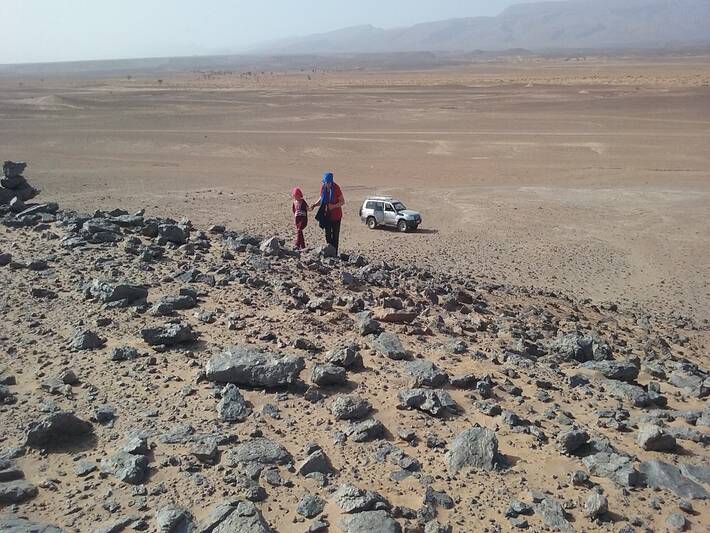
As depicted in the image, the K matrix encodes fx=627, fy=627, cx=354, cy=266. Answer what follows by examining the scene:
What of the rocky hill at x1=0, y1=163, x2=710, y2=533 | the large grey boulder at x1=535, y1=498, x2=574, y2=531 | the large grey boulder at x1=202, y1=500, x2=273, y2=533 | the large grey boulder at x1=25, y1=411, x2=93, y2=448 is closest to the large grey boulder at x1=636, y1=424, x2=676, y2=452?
the rocky hill at x1=0, y1=163, x2=710, y2=533

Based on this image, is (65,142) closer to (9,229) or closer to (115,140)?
Answer: (115,140)

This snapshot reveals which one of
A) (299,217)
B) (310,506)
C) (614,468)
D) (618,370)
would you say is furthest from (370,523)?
(299,217)

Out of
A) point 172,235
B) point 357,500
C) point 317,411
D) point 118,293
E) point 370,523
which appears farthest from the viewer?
point 172,235

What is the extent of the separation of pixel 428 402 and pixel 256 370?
5.97 feet

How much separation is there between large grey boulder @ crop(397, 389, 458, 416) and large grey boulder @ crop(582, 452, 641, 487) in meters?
1.36

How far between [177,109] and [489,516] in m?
58.5

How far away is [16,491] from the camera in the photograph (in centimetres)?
496

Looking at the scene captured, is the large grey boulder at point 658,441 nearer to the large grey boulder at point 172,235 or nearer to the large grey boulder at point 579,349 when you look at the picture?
the large grey boulder at point 579,349

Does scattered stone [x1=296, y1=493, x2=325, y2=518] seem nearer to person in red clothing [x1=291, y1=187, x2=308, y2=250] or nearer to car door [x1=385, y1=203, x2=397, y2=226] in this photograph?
person in red clothing [x1=291, y1=187, x2=308, y2=250]

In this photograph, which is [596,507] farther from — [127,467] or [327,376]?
[127,467]

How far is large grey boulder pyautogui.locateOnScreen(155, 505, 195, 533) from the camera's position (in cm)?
463

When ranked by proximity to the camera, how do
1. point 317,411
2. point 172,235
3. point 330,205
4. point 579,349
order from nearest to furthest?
point 317,411 < point 579,349 < point 172,235 < point 330,205

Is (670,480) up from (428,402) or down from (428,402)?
down

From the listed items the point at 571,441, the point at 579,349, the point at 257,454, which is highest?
the point at 257,454
